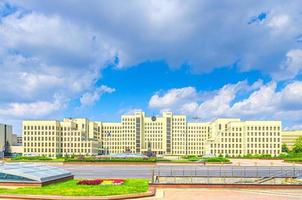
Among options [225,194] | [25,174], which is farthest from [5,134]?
[225,194]

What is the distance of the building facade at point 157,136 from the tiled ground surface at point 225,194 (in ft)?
281

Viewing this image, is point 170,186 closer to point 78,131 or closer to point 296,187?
point 296,187

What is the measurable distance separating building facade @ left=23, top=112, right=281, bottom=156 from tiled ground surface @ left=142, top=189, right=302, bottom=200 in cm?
8580

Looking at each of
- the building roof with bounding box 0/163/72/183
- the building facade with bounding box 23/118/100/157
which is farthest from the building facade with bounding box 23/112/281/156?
the building roof with bounding box 0/163/72/183

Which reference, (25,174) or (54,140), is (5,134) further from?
(25,174)

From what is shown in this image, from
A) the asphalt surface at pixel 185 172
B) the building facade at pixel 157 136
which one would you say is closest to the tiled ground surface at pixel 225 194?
the asphalt surface at pixel 185 172

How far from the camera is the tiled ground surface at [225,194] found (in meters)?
24.1

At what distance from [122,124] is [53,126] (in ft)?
129

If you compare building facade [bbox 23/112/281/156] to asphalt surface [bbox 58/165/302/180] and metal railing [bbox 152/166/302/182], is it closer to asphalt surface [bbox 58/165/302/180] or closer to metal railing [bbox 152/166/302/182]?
asphalt surface [bbox 58/165/302/180]

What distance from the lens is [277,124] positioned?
14175cm

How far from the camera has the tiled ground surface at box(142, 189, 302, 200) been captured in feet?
79.2

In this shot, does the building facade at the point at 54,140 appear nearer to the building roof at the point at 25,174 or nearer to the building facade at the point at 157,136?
the building facade at the point at 157,136

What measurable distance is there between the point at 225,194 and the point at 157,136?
150 metres

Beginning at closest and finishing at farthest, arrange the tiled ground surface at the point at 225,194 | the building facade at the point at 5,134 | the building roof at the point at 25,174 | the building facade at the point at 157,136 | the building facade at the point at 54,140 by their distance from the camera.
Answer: the tiled ground surface at the point at 225,194, the building roof at the point at 25,174, the building facade at the point at 157,136, the building facade at the point at 54,140, the building facade at the point at 5,134
